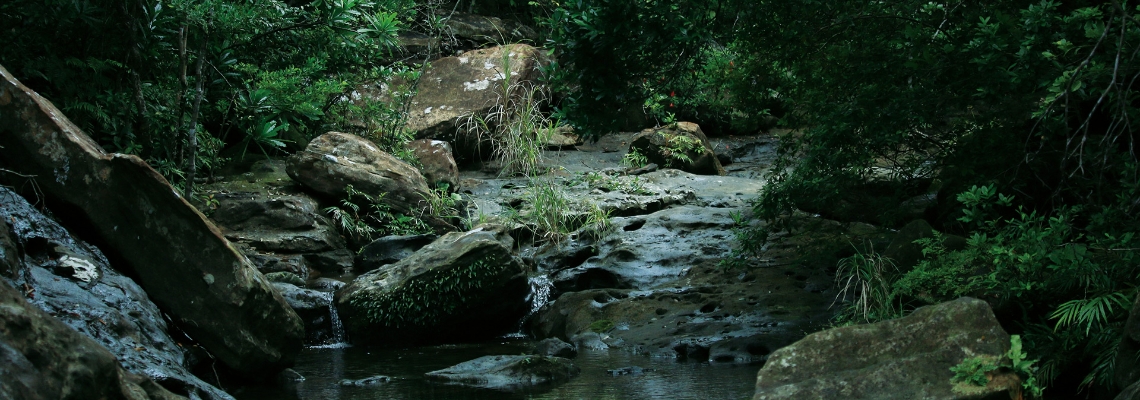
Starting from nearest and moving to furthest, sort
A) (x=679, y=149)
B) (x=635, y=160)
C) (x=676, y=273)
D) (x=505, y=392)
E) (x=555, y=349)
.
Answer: (x=505, y=392) < (x=555, y=349) < (x=676, y=273) < (x=679, y=149) < (x=635, y=160)

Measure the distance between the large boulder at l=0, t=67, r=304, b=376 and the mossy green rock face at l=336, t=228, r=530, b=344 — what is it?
7.16 ft

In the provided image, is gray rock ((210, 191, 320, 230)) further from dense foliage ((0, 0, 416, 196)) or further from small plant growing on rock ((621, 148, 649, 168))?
small plant growing on rock ((621, 148, 649, 168))

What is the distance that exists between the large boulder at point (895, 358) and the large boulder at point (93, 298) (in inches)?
117

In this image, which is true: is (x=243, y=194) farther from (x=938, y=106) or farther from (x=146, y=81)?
(x=938, y=106)

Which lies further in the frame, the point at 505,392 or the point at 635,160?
the point at 635,160

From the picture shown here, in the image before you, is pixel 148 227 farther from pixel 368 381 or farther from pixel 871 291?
pixel 871 291

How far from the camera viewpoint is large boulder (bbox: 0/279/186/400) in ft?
9.16

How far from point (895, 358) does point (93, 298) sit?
4.20 m

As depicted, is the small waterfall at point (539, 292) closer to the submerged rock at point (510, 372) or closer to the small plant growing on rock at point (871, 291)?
the submerged rock at point (510, 372)

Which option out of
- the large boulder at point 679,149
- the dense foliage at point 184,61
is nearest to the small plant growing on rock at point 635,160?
the large boulder at point 679,149

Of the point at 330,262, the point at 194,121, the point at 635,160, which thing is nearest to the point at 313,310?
the point at 330,262

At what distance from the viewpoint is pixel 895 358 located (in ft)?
15.4

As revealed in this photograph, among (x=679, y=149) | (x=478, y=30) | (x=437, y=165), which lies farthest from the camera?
(x=478, y=30)

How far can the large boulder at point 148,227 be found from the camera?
5117 mm
